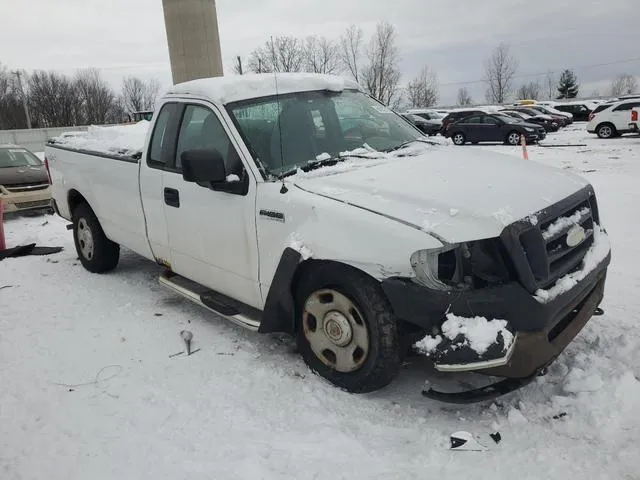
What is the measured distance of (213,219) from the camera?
12.9 feet

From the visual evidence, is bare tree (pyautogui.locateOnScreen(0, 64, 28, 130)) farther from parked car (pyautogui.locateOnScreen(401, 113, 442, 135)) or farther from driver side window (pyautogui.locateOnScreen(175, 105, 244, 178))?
driver side window (pyautogui.locateOnScreen(175, 105, 244, 178))

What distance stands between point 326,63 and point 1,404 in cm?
5499

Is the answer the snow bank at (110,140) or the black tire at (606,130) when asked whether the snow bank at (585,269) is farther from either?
the black tire at (606,130)

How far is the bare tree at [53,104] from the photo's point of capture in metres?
73.5

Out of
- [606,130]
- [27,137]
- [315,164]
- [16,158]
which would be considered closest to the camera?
[315,164]

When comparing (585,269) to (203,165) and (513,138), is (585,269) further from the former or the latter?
(513,138)

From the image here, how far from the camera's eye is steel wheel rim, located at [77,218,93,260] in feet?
19.9

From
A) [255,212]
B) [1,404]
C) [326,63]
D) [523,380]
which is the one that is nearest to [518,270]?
[523,380]

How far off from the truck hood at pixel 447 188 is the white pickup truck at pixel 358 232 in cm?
1

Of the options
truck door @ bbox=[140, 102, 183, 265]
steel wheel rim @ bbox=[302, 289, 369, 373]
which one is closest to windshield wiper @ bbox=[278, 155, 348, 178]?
steel wheel rim @ bbox=[302, 289, 369, 373]

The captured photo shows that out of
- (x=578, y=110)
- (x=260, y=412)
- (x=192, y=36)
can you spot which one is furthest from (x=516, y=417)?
(x=578, y=110)

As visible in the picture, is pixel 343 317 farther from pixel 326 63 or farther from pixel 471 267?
pixel 326 63

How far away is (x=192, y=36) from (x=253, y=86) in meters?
22.2

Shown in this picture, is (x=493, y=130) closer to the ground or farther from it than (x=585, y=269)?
closer to the ground
